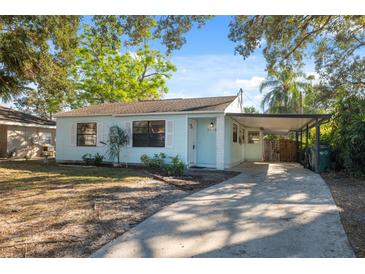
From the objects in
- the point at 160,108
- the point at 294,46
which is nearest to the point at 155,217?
the point at 160,108

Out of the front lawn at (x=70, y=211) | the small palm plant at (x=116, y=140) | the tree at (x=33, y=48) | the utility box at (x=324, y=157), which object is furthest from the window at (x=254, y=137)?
the tree at (x=33, y=48)

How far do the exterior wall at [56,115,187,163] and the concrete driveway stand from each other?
5732 millimetres

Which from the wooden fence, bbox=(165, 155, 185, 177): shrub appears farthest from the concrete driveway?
the wooden fence

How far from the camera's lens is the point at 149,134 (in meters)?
12.6

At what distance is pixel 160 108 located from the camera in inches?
505

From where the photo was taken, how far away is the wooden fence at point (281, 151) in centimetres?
1805

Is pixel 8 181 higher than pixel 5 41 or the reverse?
the reverse

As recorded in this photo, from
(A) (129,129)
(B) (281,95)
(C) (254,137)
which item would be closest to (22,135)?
(A) (129,129)

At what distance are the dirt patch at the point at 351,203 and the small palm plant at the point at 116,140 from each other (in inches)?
344

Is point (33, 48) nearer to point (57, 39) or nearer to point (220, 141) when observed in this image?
point (57, 39)

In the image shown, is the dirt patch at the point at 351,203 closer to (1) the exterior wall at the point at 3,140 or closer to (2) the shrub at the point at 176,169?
(2) the shrub at the point at 176,169
